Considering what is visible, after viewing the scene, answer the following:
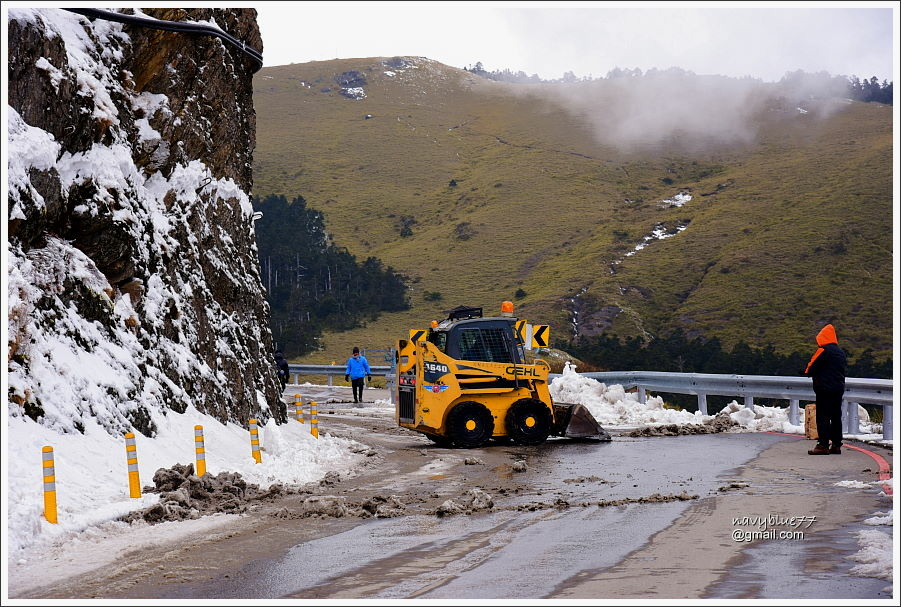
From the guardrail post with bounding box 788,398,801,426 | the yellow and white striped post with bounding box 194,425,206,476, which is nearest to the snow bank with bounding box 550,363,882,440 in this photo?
the guardrail post with bounding box 788,398,801,426

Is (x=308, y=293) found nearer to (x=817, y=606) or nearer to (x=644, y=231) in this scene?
(x=644, y=231)

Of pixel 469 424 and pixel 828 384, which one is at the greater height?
pixel 828 384

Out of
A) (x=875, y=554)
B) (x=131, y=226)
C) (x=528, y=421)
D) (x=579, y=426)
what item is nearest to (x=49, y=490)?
(x=131, y=226)

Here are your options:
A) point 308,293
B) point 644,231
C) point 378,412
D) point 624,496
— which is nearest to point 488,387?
point 624,496

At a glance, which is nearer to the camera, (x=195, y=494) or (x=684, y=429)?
(x=195, y=494)

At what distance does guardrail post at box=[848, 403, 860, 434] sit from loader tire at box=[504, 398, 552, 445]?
5.44 m

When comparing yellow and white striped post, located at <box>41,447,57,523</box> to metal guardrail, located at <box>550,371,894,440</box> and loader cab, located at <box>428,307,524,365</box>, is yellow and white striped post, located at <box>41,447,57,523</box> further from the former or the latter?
metal guardrail, located at <box>550,371,894,440</box>

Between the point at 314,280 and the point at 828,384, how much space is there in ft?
227

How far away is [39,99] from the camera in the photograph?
1476 cm

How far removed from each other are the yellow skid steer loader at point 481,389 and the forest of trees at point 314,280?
160ft

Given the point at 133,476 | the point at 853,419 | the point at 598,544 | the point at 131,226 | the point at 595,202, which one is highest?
the point at 595,202

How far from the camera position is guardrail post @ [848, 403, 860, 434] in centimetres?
1831

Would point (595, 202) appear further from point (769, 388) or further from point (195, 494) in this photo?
point (195, 494)

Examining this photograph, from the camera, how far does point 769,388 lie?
21203 millimetres
